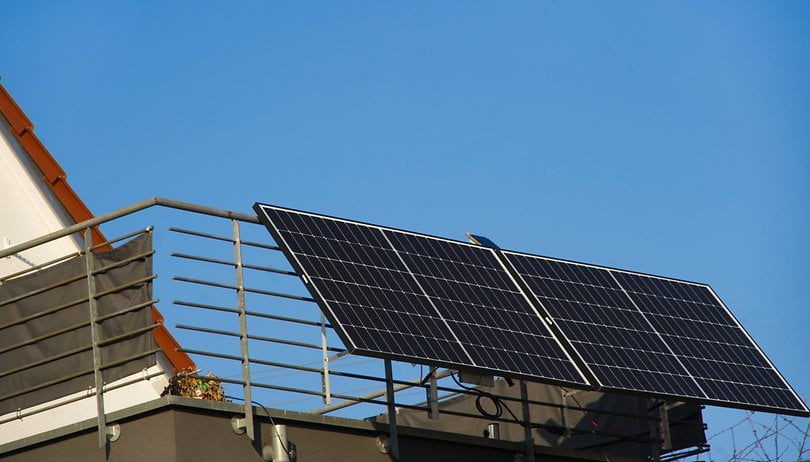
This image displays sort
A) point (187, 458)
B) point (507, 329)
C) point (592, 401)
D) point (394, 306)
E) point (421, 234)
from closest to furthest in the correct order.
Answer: point (187, 458) < point (394, 306) < point (507, 329) < point (421, 234) < point (592, 401)

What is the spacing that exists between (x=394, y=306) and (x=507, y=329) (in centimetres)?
141

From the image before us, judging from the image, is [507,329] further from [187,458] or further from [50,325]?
[50,325]

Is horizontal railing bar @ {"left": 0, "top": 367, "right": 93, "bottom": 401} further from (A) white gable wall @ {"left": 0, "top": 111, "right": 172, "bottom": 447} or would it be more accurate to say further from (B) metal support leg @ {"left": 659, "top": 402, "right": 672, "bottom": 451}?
(B) metal support leg @ {"left": 659, "top": 402, "right": 672, "bottom": 451}

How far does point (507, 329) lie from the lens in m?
13.1

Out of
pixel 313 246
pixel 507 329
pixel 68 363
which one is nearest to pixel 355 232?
pixel 313 246

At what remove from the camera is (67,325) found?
12.7 m

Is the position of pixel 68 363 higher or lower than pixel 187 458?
higher

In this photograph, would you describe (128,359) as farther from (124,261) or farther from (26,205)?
(26,205)

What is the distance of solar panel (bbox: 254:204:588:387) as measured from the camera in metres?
11.7

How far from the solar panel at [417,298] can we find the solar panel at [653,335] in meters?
0.49

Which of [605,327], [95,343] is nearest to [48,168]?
[95,343]

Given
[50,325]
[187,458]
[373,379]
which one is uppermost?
[50,325]

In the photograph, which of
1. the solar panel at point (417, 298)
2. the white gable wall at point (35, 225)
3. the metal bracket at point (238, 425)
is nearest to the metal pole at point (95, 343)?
the metal bracket at point (238, 425)

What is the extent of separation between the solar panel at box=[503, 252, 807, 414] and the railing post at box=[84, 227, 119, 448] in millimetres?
4618
